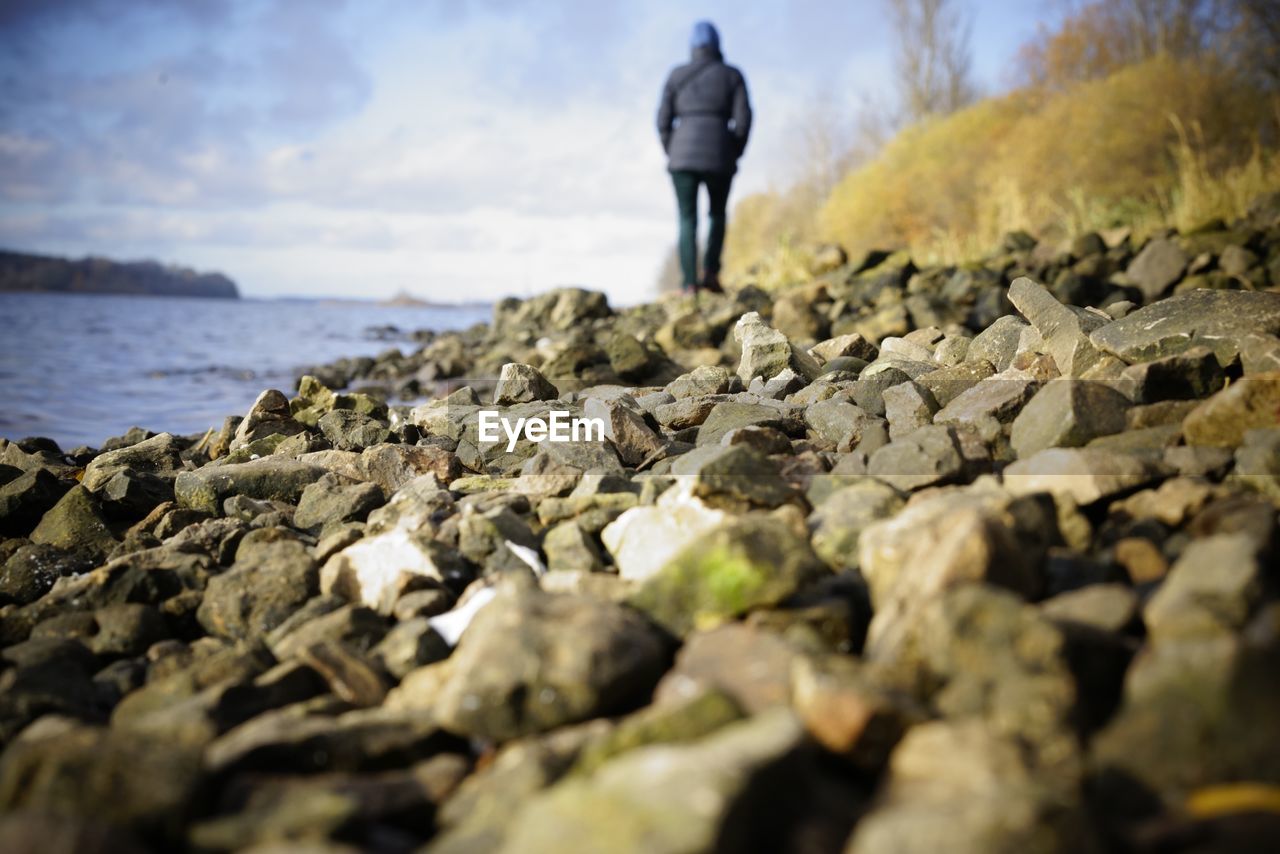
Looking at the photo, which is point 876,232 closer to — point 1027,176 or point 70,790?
point 1027,176

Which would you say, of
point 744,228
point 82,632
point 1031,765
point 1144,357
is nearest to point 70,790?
point 82,632

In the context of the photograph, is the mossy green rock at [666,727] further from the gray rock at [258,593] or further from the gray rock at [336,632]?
the gray rock at [258,593]

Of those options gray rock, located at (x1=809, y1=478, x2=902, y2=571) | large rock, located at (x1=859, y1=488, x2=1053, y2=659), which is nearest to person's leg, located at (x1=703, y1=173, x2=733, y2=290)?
gray rock, located at (x1=809, y1=478, x2=902, y2=571)

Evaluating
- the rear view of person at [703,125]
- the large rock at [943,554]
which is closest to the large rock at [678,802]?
the large rock at [943,554]

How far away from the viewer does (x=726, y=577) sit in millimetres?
1980

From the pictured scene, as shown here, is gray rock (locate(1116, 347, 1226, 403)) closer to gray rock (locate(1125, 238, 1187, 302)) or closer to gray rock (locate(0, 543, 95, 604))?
gray rock (locate(0, 543, 95, 604))

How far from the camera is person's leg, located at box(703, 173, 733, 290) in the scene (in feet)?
33.8

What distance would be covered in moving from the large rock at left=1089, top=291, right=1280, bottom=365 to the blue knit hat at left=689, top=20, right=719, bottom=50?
7.91 m

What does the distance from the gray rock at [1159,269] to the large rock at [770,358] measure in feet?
19.4

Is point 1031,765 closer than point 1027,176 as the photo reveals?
Yes

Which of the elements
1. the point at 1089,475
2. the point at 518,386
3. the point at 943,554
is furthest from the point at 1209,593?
the point at 518,386

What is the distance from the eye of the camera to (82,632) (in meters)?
2.54

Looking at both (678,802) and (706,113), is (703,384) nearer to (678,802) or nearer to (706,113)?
(678,802)

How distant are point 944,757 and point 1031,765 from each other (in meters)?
0.13
